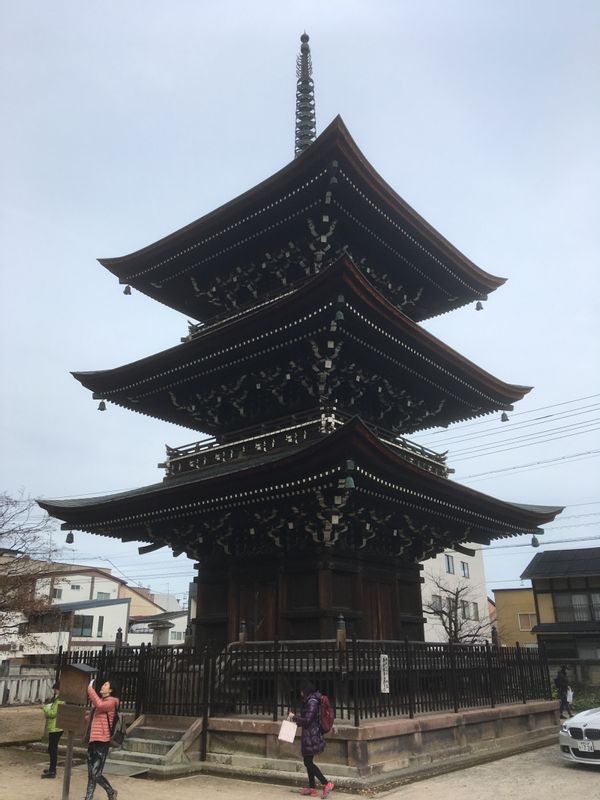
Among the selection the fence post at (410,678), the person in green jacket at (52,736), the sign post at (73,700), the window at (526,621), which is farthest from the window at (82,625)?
the sign post at (73,700)

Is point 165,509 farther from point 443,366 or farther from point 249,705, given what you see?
point 443,366

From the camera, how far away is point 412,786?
11953 mm

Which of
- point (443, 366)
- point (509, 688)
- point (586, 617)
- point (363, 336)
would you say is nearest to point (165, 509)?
point (363, 336)

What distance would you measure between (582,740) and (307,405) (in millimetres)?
10482

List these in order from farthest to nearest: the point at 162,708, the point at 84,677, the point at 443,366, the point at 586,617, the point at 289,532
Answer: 1. the point at 586,617
2. the point at 443,366
3. the point at 289,532
4. the point at 162,708
5. the point at 84,677

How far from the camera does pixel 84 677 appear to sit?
10336mm

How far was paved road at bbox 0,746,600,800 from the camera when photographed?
1107cm

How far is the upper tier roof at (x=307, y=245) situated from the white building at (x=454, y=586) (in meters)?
34.0

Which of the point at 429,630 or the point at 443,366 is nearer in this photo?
the point at 443,366

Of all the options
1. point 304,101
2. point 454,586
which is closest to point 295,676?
point 304,101

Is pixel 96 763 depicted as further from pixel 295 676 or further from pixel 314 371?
pixel 314 371

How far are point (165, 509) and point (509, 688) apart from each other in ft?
34.9

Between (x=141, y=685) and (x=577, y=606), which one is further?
(x=577, y=606)

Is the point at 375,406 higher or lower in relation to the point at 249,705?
higher
